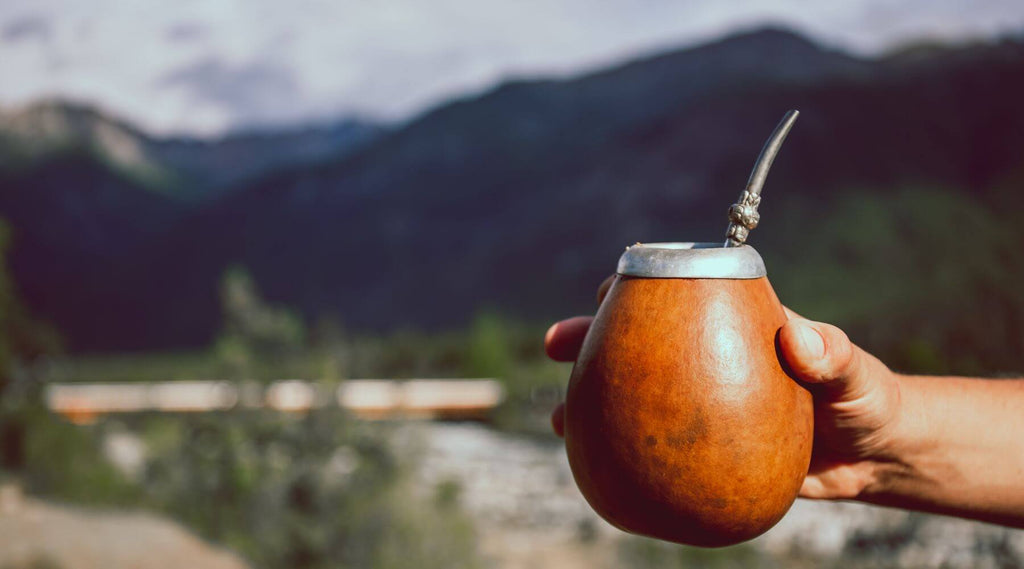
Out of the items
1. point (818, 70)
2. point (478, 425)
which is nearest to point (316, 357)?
point (478, 425)

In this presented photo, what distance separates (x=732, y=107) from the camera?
61.0m

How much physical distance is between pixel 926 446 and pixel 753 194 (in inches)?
33.7

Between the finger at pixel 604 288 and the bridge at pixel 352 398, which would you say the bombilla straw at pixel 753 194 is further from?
the bridge at pixel 352 398

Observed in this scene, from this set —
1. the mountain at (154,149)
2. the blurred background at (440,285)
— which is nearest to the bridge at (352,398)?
the blurred background at (440,285)

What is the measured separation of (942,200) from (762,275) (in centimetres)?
4757

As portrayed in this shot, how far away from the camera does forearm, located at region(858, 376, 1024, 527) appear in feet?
6.74

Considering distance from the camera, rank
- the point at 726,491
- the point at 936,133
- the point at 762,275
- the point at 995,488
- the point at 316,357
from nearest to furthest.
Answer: the point at 726,491, the point at 762,275, the point at 995,488, the point at 316,357, the point at 936,133

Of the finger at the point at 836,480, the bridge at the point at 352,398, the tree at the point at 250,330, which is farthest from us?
the bridge at the point at 352,398

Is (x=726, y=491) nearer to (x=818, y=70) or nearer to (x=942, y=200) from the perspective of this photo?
(x=942, y=200)

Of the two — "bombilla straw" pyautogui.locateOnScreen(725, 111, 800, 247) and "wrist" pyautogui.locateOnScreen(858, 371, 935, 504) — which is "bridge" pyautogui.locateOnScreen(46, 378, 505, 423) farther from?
"bombilla straw" pyautogui.locateOnScreen(725, 111, 800, 247)

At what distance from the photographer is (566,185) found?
67.3 metres

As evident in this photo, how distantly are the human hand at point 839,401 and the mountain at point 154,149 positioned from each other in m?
88.3

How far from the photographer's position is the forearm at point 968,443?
205cm

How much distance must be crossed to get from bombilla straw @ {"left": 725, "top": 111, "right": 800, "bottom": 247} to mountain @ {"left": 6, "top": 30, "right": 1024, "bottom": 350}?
3998 centimetres
